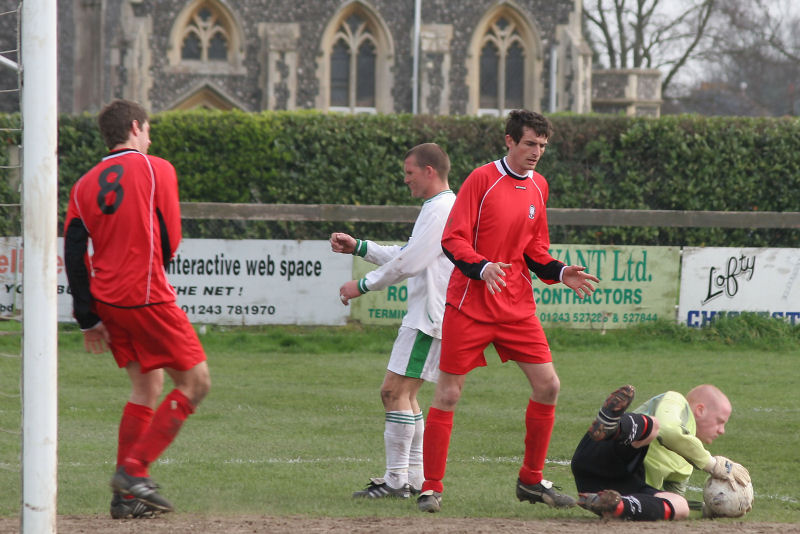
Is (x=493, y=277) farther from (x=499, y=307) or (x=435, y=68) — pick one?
(x=435, y=68)

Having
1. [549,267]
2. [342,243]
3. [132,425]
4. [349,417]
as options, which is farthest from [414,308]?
[349,417]

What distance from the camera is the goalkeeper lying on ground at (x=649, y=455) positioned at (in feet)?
17.5

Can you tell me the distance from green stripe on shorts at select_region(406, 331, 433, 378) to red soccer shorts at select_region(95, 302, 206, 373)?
136cm

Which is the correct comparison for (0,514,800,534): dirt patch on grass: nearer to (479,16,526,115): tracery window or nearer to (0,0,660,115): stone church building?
(0,0,660,115): stone church building

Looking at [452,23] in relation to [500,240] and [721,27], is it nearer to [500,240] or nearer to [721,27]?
[721,27]

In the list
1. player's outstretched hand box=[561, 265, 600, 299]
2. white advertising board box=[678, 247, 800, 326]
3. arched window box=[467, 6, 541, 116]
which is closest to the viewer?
player's outstretched hand box=[561, 265, 600, 299]

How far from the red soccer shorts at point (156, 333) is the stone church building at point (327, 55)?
89.7 ft

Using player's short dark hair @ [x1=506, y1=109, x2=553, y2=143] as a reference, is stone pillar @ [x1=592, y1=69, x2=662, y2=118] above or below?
above

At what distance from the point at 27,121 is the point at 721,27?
147ft

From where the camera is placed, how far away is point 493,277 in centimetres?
536

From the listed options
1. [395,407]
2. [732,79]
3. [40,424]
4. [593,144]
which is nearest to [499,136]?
[593,144]

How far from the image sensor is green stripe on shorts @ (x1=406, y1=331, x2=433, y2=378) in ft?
20.3

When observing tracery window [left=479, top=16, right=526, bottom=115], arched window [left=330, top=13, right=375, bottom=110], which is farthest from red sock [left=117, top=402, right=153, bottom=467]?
tracery window [left=479, top=16, right=526, bottom=115]

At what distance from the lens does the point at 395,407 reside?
6254 millimetres
